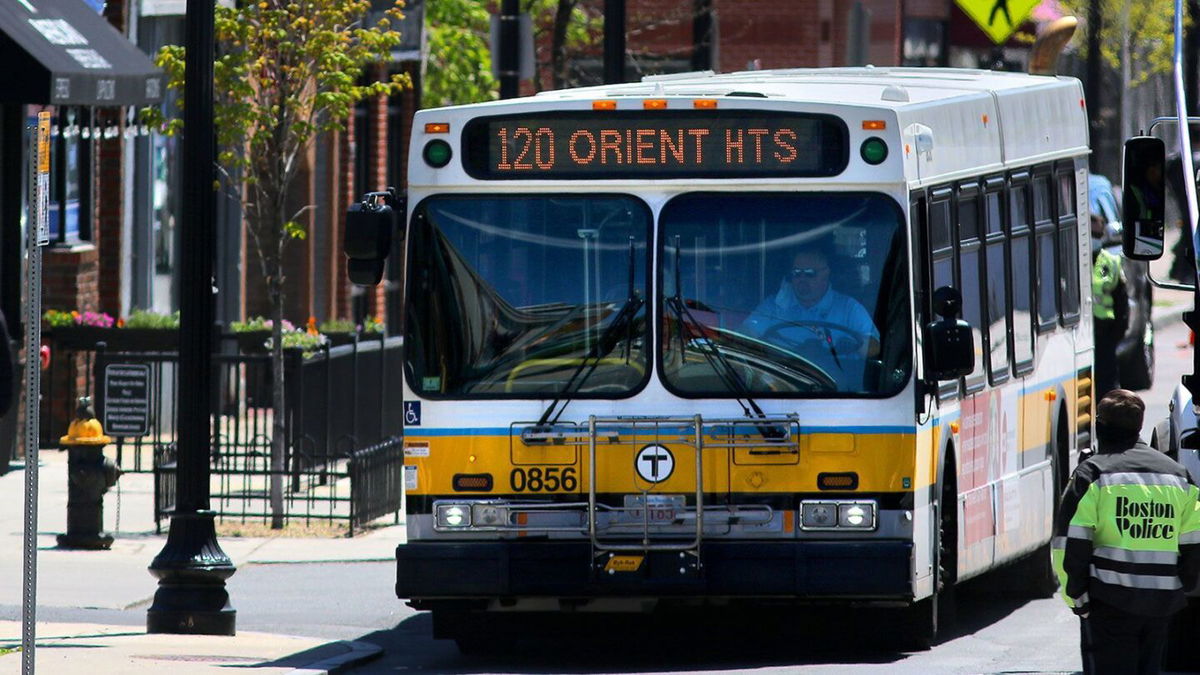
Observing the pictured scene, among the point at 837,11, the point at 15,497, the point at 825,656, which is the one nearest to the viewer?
the point at 825,656

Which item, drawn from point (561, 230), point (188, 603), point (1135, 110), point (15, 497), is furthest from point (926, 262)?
point (1135, 110)

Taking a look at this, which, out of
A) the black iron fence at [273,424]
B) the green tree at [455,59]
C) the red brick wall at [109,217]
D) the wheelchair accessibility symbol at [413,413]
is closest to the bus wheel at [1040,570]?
the wheelchair accessibility symbol at [413,413]

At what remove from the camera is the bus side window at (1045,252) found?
1423cm

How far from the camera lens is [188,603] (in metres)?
12.4

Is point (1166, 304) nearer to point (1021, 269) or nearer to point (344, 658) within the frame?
point (1021, 269)

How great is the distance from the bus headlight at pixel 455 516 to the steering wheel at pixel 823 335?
1557 mm

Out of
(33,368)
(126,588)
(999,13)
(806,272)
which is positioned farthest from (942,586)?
(999,13)

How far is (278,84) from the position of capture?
58.2 ft

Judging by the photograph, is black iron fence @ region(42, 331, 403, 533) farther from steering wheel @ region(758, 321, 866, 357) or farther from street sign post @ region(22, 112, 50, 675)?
street sign post @ region(22, 112, 50, 675)

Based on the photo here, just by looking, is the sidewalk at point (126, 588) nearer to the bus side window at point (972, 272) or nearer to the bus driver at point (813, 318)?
the bus driver at point (813, 318)

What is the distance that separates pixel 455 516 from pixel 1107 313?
9730 millimetres

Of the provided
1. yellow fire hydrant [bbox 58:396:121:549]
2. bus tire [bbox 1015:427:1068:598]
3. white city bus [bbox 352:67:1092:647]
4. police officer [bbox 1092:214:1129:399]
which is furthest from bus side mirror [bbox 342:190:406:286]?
police officer [bbox 1092:214:1129:399]

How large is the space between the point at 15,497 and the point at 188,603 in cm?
634

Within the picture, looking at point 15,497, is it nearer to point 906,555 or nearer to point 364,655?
point 364,655
